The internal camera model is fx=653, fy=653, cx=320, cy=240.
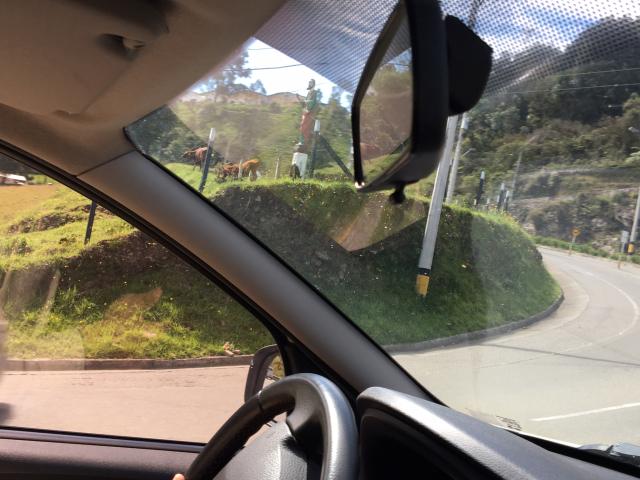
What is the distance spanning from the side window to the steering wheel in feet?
2.97

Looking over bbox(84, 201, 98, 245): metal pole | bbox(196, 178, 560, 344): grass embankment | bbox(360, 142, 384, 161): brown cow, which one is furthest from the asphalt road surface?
bbox(360, 142, 384, 161): brown cow

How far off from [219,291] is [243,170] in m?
0.53

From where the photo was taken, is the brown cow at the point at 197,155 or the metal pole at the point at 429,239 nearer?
the metal pole at the point at 429,239

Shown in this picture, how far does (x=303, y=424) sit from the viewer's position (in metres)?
1.70

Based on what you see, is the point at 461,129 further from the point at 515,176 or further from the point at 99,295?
the point at 99,295

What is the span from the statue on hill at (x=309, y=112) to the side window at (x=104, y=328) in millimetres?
735

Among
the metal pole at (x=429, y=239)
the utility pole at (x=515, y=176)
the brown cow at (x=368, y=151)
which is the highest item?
the utility pole at (x=515, y=176)

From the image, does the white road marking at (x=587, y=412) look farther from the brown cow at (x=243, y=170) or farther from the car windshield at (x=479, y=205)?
the brown cow at (x=243, y=170)

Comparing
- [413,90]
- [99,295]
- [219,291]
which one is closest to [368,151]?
Result: [413,90]

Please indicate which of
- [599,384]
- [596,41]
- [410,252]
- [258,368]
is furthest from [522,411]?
[596,41]

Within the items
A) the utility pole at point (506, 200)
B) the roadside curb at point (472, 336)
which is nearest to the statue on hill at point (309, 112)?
the utility pole at point (506, 200)

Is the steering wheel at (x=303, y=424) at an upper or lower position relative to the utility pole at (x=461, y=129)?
lower

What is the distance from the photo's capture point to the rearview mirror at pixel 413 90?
1129mm

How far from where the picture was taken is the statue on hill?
2.38 meters
